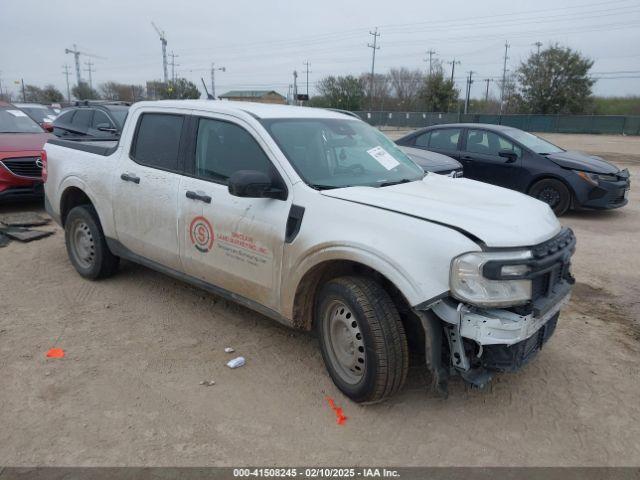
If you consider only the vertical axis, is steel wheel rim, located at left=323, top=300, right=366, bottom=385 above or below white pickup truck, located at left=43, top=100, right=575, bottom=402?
below

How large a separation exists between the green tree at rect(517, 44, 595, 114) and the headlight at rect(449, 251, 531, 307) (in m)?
59.5

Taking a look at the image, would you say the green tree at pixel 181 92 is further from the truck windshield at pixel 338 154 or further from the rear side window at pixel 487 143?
the truck windshield at pixel 338 154

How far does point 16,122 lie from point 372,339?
955 cm

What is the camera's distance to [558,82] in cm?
5541

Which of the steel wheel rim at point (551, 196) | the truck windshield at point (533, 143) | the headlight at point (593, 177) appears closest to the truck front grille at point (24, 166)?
the truck windshield at point (533, 143)

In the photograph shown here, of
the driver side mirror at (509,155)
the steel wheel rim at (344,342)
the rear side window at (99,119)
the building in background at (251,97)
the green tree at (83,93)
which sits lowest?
the steel wheel rim at (344,342)

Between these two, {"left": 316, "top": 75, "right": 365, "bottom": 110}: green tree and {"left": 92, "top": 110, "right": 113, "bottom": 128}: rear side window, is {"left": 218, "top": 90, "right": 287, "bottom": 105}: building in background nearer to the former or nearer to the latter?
{"left": 92, "top": 110, "right": 113, "bottom": 128}: rear side window

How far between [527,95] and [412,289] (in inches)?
2433

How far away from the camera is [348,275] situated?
336 cm

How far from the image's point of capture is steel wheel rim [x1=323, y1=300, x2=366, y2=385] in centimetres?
325

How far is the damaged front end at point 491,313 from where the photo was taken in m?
2.77

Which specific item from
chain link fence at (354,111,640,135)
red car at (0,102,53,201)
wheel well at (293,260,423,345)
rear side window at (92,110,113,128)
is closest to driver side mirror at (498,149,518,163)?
wheel well at (293,260,423,345)

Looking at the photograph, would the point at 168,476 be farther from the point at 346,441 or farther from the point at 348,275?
the point at 348,275

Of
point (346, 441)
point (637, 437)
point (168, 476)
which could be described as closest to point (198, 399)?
point (168, 476)
